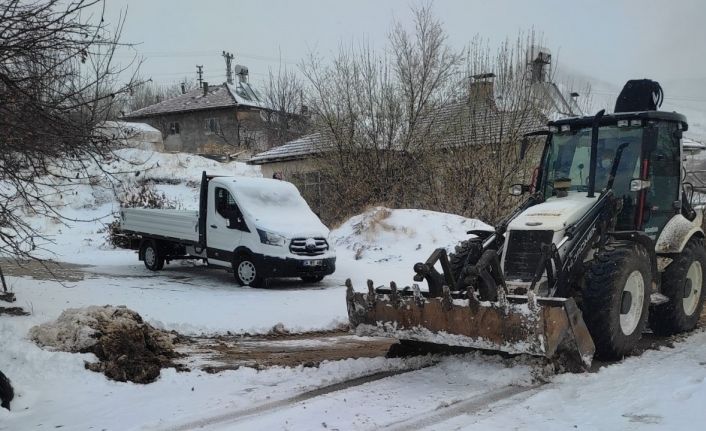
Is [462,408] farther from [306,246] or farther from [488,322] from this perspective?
[306,246]

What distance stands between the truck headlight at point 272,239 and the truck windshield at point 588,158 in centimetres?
587

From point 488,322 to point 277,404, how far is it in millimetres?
1970

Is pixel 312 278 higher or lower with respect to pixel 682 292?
lower

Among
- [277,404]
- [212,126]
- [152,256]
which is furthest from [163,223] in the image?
[212,126]

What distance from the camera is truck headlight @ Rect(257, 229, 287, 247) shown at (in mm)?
12344

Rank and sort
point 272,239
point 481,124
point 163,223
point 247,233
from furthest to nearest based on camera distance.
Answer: point 481,124
point 163,223
point 247,233
point 272,239

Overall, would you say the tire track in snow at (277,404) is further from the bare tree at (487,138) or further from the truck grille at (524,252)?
the bare tree at (487,138)

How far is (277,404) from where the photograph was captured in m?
5.19

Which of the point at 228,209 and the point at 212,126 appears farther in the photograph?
the point at 212,126

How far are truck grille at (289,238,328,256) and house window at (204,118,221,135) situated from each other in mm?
41081

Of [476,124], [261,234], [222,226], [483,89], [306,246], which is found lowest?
[306,246]

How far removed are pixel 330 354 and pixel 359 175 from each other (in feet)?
47.3

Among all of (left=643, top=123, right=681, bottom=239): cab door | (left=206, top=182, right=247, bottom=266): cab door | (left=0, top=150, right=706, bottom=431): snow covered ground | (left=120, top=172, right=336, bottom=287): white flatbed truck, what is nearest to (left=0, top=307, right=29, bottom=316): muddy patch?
(left=0, top=150, right=706, bottom=431): snow covered ground

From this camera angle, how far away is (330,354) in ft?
23.7
